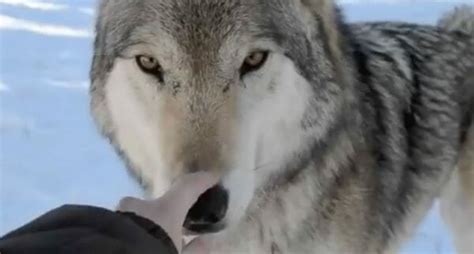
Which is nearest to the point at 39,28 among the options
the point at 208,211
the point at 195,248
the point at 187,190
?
the point at 208,211

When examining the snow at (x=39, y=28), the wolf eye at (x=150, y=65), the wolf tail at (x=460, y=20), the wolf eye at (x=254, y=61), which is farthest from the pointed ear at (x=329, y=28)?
the snow at (x=39, y=28)

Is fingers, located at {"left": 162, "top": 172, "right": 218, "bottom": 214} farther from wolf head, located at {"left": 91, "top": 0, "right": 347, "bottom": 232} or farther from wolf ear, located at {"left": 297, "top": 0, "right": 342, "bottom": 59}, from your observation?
wolf ear, located at {"left": 297, "top": 0, "right": 342, "bottom": 59}

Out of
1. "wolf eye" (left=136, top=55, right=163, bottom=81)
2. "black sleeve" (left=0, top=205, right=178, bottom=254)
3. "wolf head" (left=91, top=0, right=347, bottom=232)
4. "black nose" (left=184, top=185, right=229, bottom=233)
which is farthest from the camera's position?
"wolf eye" (left=136, top=55, right=163, bottom=81)

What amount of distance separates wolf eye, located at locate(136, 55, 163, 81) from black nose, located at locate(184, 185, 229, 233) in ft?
1.40

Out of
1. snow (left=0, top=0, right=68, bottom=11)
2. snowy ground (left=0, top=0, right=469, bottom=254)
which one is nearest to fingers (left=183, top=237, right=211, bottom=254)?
snowy ground (left=0, top=0, right=469, bottom=254)

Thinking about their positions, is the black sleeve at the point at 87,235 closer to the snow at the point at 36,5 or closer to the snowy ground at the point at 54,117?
the snowy ground at the point at 54,117

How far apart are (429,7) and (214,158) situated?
5.06 metres

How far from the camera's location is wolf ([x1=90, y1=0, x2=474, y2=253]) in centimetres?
312

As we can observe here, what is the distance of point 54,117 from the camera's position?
20.7ft

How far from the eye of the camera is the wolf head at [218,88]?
3.05 metres

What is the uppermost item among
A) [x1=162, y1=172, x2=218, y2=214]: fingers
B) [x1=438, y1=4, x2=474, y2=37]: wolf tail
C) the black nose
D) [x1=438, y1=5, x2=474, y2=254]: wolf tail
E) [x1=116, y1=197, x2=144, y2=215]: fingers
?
[x1=116, y1=197, x2=144, y2=215]: fingers

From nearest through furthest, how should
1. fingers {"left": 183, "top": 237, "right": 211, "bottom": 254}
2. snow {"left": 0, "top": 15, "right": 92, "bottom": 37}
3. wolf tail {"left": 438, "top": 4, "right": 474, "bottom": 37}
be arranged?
fingers {"left": 183, "top": 237, "right": 211, "bottom": 254} < wolf tail {"left": 438, "top": 4, "right": 474, "bottom": 37} < snow {"left": 0, "top": 15, "right": 92, "bottom": 37}

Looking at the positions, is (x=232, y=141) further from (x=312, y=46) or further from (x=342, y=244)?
(x=342, y=244)

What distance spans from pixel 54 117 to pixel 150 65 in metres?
3.20
